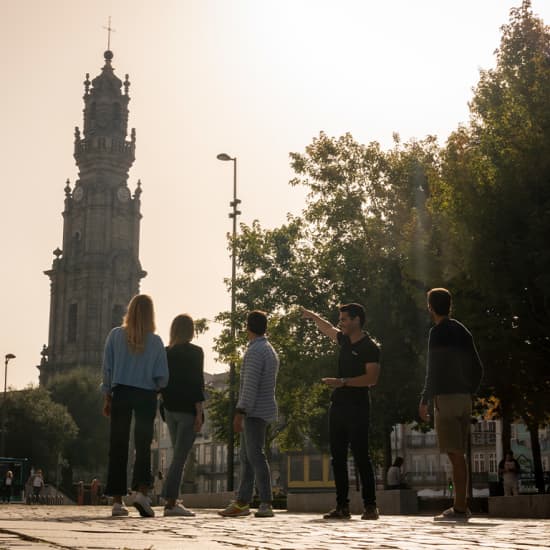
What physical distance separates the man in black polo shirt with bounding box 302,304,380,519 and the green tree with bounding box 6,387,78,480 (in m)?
65.8

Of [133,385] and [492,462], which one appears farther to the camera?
[492,462]

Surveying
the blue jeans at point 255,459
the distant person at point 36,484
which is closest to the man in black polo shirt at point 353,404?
the blue jeans at point 255,459

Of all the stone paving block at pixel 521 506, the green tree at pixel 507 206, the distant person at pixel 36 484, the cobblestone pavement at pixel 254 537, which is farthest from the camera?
the distant person at pixel 36 484

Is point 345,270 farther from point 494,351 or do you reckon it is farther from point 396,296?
point 494,351

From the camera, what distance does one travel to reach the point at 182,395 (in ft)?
33.8

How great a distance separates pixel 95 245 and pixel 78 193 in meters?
6.10

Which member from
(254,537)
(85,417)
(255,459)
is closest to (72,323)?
(85,417)

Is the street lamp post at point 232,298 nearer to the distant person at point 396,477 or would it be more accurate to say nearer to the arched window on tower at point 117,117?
the distant person at point 396,477

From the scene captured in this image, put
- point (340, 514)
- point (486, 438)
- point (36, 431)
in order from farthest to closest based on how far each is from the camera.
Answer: point (486, 438)
point (36, 431)
point (340, 514)

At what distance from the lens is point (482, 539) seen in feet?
21.3

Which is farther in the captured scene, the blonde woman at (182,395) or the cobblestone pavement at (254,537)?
the blonde woman at (182,395)

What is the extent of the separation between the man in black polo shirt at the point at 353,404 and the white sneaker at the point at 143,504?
1.62m

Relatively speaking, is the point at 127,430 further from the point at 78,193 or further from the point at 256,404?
the point at 78,193

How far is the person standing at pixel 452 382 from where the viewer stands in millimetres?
9469
